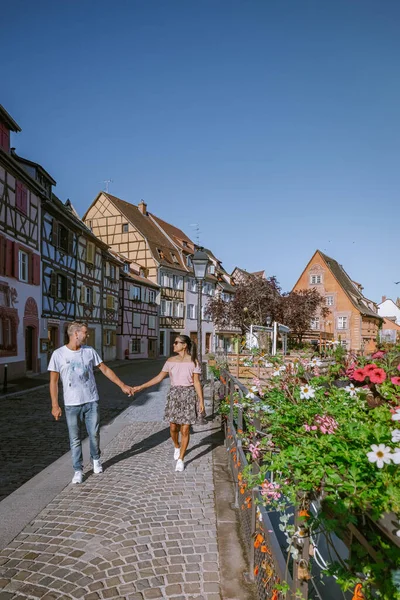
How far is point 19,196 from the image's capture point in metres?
18.0

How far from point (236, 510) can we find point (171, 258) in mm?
37790

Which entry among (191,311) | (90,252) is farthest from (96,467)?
(191,311)

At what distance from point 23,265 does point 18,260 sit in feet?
2.58

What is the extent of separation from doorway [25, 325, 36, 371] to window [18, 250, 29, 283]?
2178 millimetres

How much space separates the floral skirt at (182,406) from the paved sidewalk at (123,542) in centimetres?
68

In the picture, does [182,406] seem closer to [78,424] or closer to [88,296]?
[78,424]

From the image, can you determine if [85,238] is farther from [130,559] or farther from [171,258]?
[130,559]

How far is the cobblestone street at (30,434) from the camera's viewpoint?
222 inches

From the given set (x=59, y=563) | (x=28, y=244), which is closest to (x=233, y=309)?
(x=28, y=244)

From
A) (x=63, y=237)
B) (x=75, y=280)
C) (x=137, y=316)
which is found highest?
(x=63, y=237)

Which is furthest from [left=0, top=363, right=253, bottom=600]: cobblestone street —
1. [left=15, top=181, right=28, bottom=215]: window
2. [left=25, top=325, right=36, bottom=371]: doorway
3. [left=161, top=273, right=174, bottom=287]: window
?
[left=161, top=273, right=174, bottom=287]: window

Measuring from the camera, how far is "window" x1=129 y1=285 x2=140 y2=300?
114 feet

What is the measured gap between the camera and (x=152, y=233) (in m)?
41.0

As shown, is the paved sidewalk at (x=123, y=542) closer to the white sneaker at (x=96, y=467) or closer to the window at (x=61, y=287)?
the white sneaker at (x=96, y=467)
